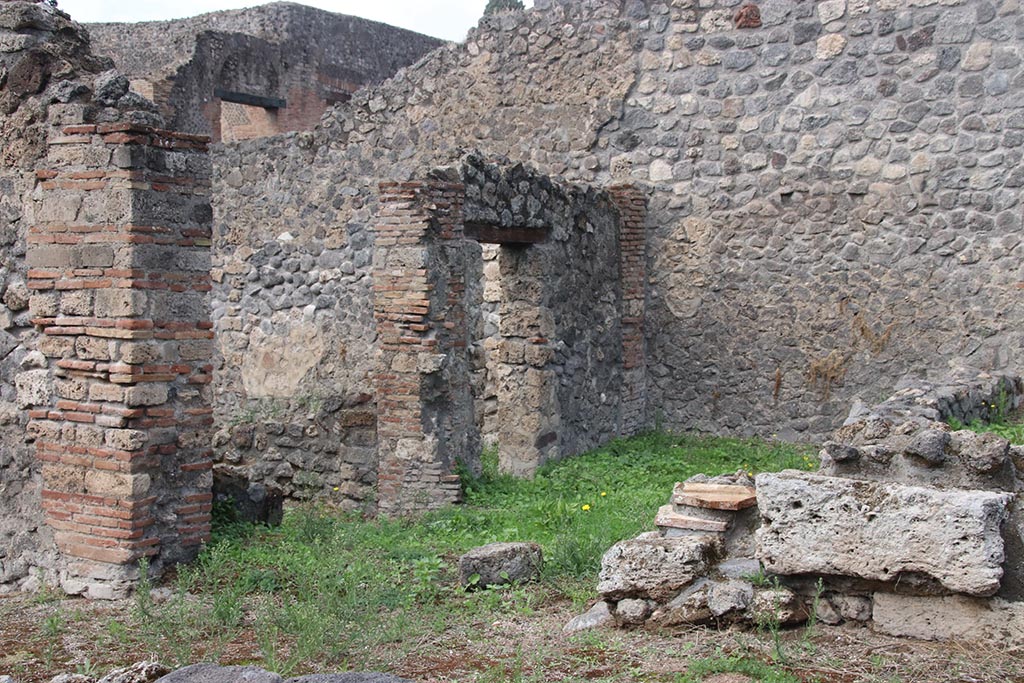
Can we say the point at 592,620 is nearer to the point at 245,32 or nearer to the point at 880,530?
the point at 880,530

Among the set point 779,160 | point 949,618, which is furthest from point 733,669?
point 779,160

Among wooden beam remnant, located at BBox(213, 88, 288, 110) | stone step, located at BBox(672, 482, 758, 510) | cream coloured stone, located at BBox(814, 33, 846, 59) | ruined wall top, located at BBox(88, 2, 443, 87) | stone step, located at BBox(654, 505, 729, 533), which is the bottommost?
stone step, located at BBox(654, 505, 729, 533)

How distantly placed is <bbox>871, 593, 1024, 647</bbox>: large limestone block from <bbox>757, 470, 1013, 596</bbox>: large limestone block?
0.10 meters

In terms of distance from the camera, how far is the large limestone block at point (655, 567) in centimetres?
456

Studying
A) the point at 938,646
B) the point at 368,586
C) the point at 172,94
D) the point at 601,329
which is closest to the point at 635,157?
the point at 601,329

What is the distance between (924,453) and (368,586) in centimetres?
268

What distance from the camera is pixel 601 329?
10.5m

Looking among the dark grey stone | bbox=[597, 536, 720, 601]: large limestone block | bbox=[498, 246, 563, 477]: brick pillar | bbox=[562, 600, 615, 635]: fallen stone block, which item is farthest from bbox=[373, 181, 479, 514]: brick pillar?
the dark grey stone

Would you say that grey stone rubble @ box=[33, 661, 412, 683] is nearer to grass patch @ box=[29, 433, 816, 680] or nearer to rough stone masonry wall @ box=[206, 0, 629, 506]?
grass patch @ box=[29, 433, 816, 680]

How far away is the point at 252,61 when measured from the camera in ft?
63.2

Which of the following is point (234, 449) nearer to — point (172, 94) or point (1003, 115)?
point (1003, 115)

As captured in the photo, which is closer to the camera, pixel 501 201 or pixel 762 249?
pixel 501 201

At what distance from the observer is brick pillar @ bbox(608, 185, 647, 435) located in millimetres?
10914

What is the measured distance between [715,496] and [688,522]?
17cm
